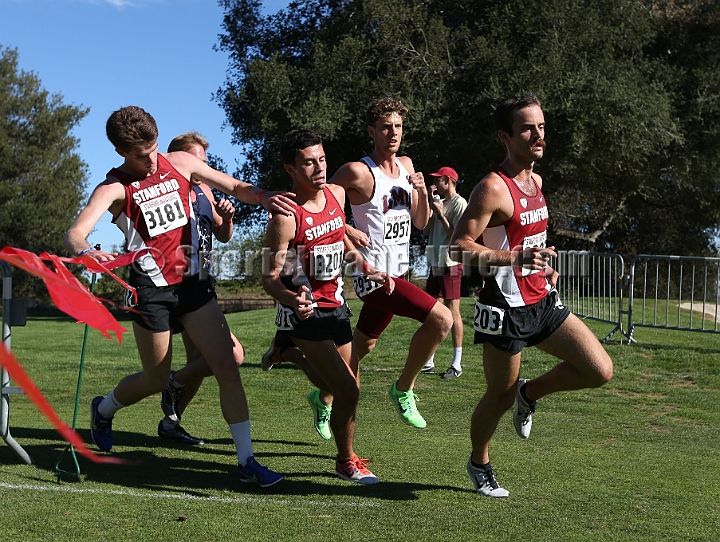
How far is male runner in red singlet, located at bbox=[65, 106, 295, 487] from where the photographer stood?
5.11 meters

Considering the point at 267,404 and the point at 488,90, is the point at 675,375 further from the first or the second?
the point at 488,90

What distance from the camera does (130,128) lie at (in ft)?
16.5

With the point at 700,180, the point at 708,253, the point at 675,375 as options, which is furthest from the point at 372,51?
the point at 675,375

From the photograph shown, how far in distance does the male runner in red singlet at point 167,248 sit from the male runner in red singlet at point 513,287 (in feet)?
4.00

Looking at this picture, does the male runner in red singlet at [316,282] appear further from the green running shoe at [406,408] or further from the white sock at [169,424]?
the white sock at [169,424]

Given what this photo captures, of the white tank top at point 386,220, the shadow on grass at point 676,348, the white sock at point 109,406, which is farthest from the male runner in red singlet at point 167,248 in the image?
the shadow on grass at point 676,348

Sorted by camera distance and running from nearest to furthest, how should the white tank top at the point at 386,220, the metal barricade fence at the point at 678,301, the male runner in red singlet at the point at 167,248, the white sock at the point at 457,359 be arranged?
the male runner in red singlet at the point at 167,248 → the white tank top at the point at 386,220 → the white sock at the point at 457,359 → the metal barricade fence at the point at 678,301

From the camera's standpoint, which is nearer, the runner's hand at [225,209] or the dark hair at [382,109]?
the runner's hand at [225,209]

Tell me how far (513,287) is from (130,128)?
8.13 ft

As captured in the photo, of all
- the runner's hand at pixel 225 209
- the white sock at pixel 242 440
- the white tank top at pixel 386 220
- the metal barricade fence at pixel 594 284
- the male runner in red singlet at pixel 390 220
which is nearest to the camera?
the white sock at pixel 242 440

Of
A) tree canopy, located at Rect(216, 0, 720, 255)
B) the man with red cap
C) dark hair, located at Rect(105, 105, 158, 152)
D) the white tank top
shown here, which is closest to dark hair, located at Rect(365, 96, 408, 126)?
the white tank top

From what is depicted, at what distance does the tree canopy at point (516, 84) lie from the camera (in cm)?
2291

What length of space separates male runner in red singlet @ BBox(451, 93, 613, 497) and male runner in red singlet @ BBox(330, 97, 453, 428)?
58.8 inches

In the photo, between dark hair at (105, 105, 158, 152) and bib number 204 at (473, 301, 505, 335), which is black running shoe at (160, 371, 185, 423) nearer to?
dark hair at (105, 105, 158, 152)
